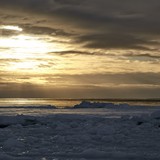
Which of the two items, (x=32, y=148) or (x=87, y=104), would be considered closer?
(x=32, y=148)

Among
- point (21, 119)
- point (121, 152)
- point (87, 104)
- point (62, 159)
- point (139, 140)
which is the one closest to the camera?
point (62, 159)

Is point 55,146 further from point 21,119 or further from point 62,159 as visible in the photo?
point 21,119

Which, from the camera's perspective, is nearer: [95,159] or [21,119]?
[95,159]

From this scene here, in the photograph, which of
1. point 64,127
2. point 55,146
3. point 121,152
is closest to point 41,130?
point 64,127

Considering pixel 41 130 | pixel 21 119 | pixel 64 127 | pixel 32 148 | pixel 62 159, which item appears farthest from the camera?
pixel 21 119

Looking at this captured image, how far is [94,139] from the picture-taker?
14562 mm

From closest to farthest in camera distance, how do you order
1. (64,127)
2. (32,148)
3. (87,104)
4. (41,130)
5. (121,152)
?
1. (121,152)
2. (32,148)
3. (41,130)
4. (64,127)
5. (87,104)

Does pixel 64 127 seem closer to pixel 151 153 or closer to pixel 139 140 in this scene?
pixel 139 140

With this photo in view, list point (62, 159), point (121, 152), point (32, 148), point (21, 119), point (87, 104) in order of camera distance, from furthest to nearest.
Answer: point (87, 104) < point (21, 119) < point (32, 148) < point (121, 152) < point (62, 159)

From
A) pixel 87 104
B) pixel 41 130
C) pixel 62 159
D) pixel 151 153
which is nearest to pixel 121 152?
pixel 151 153

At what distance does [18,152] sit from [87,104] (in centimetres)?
4895

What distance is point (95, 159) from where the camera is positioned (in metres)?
9.96

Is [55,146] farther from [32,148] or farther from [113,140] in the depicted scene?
[113,140]

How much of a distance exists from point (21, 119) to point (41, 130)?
229 inches
